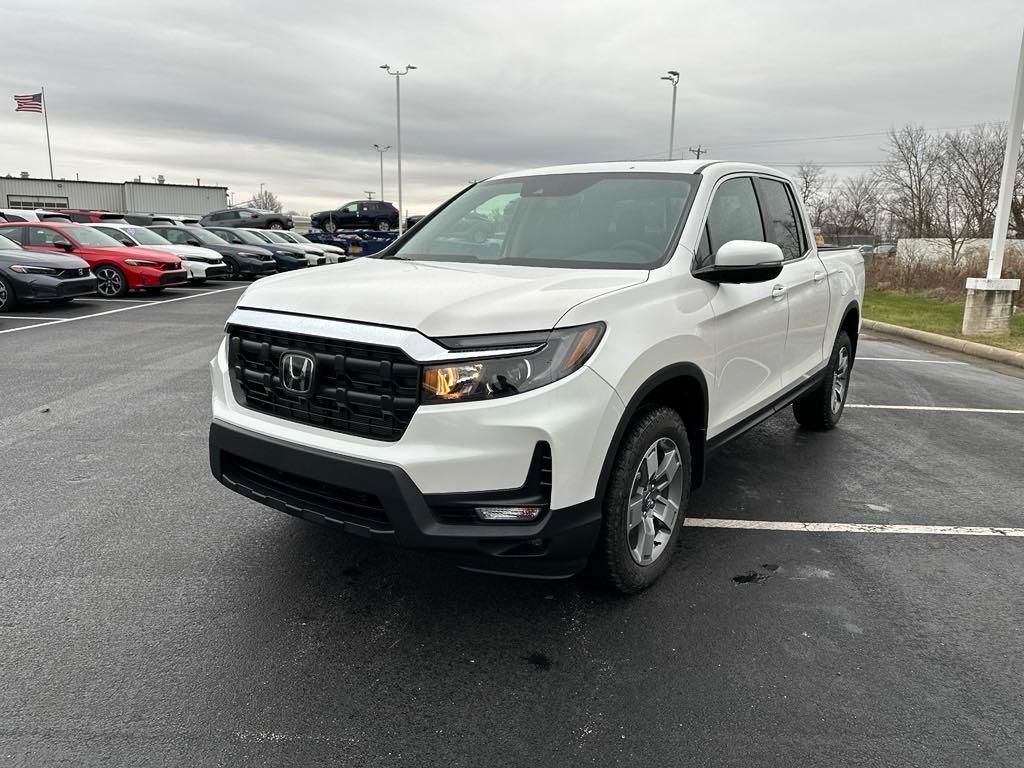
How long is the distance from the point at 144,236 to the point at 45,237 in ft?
13.6

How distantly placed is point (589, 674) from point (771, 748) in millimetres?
674

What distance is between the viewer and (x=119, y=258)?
16734mm

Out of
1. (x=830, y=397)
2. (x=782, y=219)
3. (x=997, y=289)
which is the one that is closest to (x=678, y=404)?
(x=782, y=219)

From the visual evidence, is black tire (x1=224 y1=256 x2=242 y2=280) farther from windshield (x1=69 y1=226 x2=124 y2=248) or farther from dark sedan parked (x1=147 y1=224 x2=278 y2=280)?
windshield (x1=69 y1=226 x2=124 y2=248)

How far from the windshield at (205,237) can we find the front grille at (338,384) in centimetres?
2195

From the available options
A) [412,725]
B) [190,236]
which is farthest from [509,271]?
[190,236]

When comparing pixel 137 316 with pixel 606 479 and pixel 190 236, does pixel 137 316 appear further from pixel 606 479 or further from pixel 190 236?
pixel 606 479

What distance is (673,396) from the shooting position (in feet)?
11.4

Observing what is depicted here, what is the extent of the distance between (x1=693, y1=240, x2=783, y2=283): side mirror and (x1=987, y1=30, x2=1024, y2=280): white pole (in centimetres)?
1090

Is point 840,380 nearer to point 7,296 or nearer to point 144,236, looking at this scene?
point 7,296

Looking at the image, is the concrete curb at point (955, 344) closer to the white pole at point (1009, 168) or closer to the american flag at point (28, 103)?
the white pole at point (1009, 168)

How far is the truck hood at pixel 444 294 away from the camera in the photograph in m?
2.72

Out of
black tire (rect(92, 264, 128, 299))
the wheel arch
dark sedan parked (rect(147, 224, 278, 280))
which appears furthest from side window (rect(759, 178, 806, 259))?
dark sedan parked (rect(147, 224, 278, 280))

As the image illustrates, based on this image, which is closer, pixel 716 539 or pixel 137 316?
pixel 716 539
